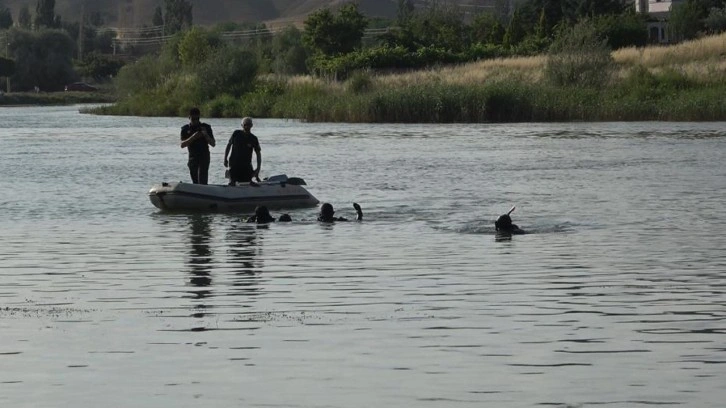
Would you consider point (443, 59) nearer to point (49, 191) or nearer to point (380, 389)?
point (49, 191)

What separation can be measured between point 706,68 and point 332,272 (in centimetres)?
4993

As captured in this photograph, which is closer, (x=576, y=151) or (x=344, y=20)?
(x=576, y=151)

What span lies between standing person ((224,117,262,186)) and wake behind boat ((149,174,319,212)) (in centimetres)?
22

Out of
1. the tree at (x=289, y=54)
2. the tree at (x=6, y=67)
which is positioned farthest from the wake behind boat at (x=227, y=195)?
the tree at (x=6, y=67)

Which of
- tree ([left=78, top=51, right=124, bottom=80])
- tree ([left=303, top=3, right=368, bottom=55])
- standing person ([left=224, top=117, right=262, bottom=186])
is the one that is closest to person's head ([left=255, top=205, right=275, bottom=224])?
standing person ([left=224, top=117, right=262, bottom=186])

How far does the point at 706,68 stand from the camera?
64.3 metres

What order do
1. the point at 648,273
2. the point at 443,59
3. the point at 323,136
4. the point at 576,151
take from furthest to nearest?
the point at 443,59 → the point at 323,136 → the point at 576,151 → the point at 648,273

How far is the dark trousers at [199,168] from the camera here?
25.4 m

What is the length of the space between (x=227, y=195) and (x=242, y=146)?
773mm

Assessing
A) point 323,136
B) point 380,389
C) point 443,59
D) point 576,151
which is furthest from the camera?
point 443,59

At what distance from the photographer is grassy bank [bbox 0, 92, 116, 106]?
138 metres

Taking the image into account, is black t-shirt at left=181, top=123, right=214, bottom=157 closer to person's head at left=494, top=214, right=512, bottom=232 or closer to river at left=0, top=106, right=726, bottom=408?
river at left=0, top=106, right=726, bottom=408

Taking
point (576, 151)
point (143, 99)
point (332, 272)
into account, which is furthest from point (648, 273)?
point (143, 99)

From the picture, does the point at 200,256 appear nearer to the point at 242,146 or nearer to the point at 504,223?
the point at 504,223
